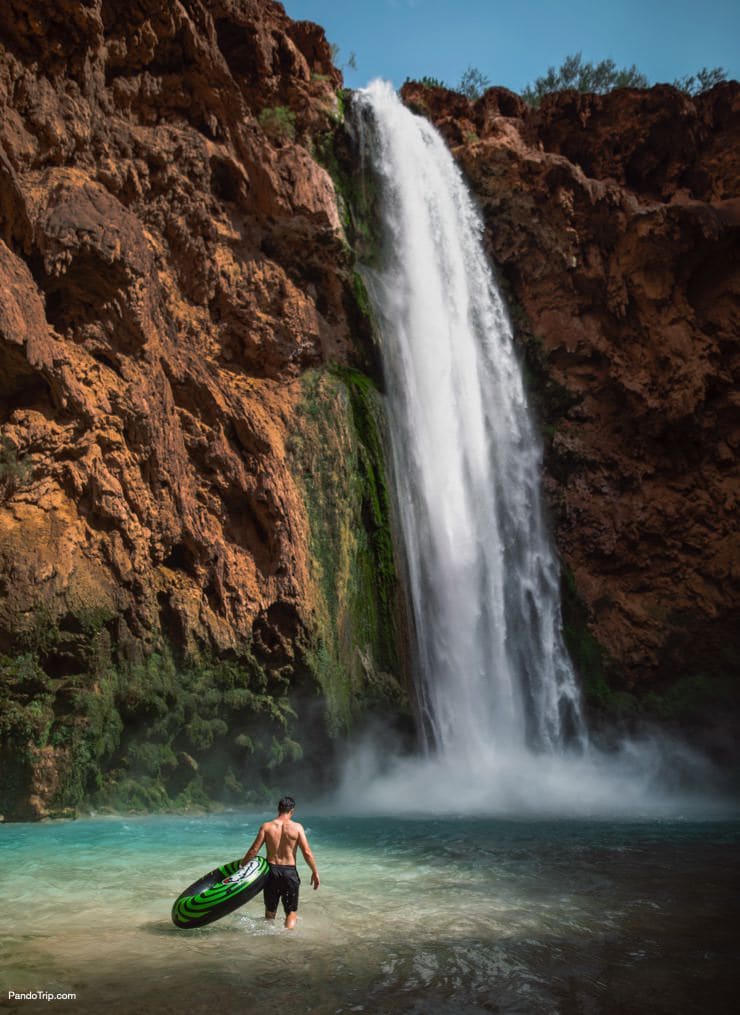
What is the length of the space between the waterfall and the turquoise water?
21.3 ft

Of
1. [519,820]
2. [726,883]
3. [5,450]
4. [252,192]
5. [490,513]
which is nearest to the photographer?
[726,883]

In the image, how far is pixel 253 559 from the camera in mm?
12953

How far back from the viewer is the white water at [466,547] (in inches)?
567

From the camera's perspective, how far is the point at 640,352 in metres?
20.3

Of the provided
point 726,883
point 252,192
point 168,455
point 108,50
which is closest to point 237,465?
point 168,455

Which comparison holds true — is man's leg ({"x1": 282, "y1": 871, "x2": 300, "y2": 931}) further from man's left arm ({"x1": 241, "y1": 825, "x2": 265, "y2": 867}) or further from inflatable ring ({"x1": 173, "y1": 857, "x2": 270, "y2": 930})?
man's left arm ({"x1": 241, "y1": 825, "x2": 265, "y2": 867})

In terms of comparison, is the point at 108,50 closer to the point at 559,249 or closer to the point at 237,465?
the point at 237,465

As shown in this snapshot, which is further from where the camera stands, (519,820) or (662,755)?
(662,755)

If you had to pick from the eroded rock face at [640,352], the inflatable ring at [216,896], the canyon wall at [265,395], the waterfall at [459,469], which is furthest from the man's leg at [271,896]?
the eroded rock face at [640,352]

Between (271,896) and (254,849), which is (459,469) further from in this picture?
(271,896)

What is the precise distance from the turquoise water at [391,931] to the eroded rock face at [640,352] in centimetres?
1043

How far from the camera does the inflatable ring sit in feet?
16.6

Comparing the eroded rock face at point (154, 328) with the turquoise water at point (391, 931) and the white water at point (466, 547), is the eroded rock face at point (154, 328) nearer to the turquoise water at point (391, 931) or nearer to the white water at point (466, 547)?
the white water at point (466, 547)

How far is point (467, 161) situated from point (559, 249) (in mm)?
3532
